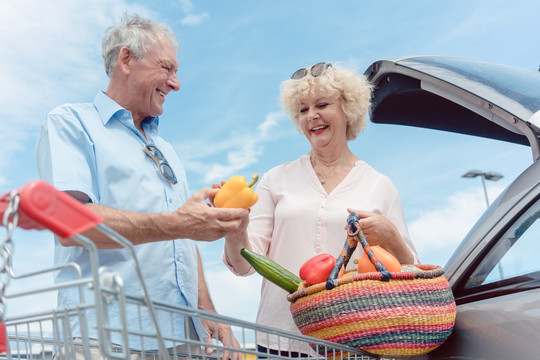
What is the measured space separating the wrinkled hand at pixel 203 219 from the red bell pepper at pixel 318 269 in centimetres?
31

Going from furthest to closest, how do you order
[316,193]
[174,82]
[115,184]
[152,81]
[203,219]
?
[316,193] < [174,82] < [152,81] < [115,184] < [203,219]

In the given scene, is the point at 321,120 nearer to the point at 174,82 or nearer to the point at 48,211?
the point at 174,82

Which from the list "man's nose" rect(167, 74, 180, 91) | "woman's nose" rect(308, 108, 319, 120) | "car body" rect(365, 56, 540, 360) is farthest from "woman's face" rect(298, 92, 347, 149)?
"man's nose" rect(167, 74, 180, 91)

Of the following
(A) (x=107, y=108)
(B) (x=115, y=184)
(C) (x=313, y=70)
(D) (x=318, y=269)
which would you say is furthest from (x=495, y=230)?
(A) (x=107, y=108)

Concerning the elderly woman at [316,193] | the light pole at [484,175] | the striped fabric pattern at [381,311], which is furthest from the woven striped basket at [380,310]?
the light pole at [484,175]

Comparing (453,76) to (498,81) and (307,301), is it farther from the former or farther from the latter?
(307,301)

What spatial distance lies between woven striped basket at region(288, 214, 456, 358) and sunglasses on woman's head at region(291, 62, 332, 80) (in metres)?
1.31

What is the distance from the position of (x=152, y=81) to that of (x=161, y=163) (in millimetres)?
409

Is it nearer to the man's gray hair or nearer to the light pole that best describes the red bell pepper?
the man's gray hair

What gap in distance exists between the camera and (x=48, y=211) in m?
1.14

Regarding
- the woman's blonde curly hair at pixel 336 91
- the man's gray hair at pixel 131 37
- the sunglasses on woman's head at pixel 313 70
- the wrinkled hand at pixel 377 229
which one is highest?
the man's gray hair at pixel 131 37

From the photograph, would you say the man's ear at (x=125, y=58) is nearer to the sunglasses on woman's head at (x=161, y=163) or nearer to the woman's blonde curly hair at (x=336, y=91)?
the sunglasses on woman's head at (x=161, y=163)

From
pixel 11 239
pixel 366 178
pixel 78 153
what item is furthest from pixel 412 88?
pixel 11 239

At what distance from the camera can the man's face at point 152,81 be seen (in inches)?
110
